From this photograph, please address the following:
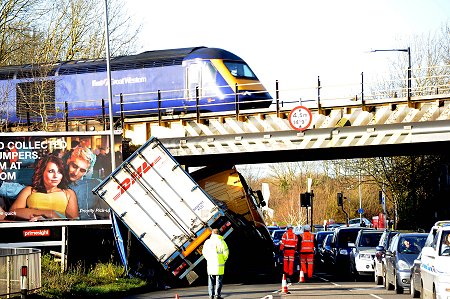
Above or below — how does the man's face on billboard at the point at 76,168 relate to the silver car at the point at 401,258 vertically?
above

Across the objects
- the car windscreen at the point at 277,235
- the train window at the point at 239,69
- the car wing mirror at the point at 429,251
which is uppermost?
the train window at the point at 239,69

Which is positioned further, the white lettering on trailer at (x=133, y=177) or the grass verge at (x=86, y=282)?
the white lettering on trailer at (x=133, y=177)

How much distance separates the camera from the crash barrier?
1917 centimetres

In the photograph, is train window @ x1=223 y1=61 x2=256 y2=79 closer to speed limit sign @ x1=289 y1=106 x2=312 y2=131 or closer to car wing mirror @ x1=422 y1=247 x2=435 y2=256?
speed limit sign @ x1=289 y1=106 x2=312 y2=131

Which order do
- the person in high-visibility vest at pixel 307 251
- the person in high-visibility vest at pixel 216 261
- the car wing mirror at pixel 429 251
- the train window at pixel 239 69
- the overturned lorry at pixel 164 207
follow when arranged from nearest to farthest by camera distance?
1. the car wing mirror at pixel 429 251
2. the person in high-visibility vest at pixel 216 261
3. the overturned lorry at pixel 164 207
4. the person in high-visibility vest at pixel 307 251
5. the train window at pixel 239 69

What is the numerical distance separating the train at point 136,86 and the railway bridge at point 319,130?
3.34 ft

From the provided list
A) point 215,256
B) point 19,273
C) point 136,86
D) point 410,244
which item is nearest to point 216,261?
point 215,256

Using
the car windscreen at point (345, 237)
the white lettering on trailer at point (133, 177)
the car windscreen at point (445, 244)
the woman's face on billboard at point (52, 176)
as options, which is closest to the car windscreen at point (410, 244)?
the car windscreen at point (445, 244)

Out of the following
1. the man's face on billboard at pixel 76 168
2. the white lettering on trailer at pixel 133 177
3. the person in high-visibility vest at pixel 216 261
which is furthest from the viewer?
the man's face on billboard at pixel 76 168

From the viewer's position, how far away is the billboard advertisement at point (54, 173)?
30.1m

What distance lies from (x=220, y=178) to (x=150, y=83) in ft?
25.3

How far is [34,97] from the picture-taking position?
40812 mm

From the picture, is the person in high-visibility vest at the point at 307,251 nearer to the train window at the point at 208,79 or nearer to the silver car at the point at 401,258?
the silver car at the point at 401,258

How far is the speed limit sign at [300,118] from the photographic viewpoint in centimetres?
3031
